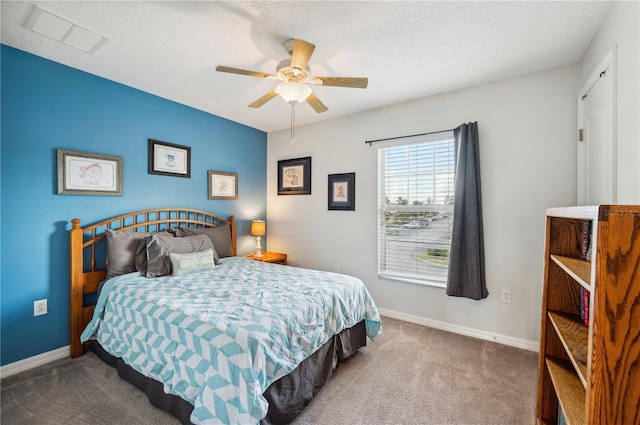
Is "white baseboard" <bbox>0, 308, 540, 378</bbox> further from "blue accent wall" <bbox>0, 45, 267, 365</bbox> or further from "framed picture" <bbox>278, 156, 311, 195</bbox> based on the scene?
"framed picture" <bbox>278, 156, 311, 195</bbox>

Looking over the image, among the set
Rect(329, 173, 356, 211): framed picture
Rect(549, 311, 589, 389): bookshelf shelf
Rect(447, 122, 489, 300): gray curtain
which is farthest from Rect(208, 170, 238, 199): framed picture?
Rect(549, 311, 589, 389): bookshelf shelf

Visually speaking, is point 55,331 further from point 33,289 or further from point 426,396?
point 426,396

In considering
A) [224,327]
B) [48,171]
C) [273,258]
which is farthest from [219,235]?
[224,327]

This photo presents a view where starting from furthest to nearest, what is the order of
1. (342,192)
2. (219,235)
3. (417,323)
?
(342,192)
(219,235)
(417,323)

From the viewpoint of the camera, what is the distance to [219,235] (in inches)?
135

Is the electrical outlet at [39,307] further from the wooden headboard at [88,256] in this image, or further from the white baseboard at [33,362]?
the white baseboard at [33,362]

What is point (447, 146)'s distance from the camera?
2992 millimetres

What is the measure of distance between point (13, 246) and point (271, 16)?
2.63 m

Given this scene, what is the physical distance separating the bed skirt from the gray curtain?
1.28m

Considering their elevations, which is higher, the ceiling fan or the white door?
the ceiling fan

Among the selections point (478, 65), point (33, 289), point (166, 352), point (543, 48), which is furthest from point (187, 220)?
point (543, 48)

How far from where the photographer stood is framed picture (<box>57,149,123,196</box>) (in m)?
2.42

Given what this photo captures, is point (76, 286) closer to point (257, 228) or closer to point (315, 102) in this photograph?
point (257, 228)

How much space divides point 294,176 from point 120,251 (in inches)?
92.6
